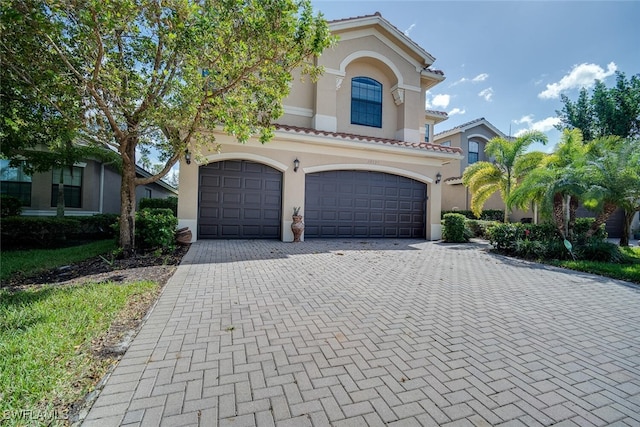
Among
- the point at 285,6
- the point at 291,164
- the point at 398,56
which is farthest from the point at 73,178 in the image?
the point at 398,56

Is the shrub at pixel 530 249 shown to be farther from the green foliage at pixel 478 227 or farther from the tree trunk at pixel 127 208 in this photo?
the tree trunk at pixel 127 208

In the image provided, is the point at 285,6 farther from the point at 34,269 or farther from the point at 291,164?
the point at 34,269

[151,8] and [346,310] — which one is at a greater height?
[151,8]

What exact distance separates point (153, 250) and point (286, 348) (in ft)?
21.7

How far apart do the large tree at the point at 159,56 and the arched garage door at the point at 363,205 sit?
16.3ft

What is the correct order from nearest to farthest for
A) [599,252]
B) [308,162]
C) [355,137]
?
[599,252] → [308,162] → [355,137]

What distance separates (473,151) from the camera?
2347 centimetres

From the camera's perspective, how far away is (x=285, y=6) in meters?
5.80

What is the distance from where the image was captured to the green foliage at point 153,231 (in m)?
7.76

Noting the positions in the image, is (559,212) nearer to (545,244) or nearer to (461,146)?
(545,244)

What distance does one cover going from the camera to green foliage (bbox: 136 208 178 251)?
7.76 meters

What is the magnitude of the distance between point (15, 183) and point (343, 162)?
47.5 feet

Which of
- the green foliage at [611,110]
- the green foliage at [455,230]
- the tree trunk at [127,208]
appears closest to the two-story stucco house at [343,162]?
the green foliage at [455,230]

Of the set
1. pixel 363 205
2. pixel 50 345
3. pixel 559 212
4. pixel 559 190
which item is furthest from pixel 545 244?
pixel 50 345
